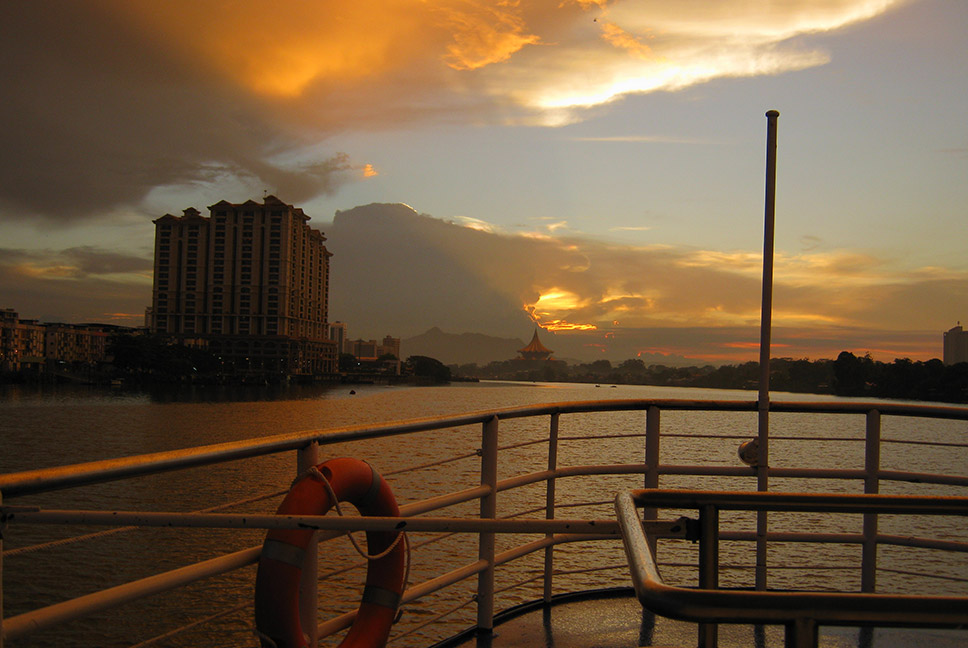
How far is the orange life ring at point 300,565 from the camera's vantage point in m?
2.29

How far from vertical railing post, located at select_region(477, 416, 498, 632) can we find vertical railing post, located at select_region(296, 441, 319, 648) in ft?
3.82

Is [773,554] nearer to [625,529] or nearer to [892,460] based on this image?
[625,529]

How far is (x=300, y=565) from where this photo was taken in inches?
91.0

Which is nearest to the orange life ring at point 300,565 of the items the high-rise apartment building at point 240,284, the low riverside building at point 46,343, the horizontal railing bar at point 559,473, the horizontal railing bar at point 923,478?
the horizontal railing bar at point 559,473

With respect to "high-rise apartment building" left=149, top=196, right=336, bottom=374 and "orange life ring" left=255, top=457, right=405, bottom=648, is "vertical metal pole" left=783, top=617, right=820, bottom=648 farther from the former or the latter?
"high-rise apartment building" left=149, top=196, right=336, bottom=374

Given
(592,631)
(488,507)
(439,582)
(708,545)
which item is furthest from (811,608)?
(592,631)

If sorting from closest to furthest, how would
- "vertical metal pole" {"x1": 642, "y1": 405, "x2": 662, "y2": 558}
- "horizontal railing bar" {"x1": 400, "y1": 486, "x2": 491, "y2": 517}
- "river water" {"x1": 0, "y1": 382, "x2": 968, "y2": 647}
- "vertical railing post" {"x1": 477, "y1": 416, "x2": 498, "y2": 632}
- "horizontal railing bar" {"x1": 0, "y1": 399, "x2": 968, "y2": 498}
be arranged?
1. "horizontal railing bar" {"x1": 0, "y1": 399, "x2": 968, "y2": 498}
2. "horizontal railing bar" {"x1": 400, "y1": 486, "x2": 491, "y2": 517}
3. "vertical railing post" {"x1": 477, "y1": 416, "x2": 498, "y2": 632}
4. "vertical metal pole" {"x1": 642, "y1": 405, "x2": 662, "y2": 558}
5. "river water" {"x1": 0, "y1": 382, "x2": 968, "y2": 647}

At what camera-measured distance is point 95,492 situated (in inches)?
826

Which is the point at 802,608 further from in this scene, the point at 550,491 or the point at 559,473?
the point at 550,491

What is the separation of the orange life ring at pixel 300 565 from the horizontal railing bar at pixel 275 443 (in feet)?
0.43

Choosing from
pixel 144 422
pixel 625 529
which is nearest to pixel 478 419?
pixel 625 529

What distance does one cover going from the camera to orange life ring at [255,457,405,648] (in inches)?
90.3

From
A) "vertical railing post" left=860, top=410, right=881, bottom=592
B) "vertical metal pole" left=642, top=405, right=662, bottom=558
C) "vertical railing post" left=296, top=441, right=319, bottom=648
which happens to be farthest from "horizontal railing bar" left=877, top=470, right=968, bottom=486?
"vertical railing post" left=296, top=441, right=319, bottom=648

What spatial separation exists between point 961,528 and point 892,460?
2530cm
